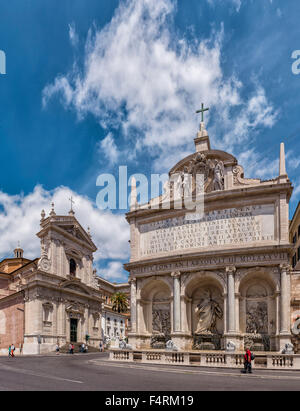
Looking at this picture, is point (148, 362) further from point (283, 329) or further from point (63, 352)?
point (63, 352)

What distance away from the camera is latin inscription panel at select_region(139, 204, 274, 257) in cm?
2959

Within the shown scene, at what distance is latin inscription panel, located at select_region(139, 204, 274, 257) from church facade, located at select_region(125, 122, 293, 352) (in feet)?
0.26

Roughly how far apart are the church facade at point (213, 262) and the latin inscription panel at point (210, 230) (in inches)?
3.1

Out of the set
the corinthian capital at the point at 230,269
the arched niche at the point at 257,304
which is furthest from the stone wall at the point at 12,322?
the arched niche at the point at 257,304

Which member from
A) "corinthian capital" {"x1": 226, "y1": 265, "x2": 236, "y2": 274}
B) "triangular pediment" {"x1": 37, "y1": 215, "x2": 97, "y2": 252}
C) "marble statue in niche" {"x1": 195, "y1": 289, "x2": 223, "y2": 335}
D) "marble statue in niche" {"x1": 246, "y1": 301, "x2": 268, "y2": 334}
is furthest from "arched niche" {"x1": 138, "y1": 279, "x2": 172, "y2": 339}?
"triangular pediment" {"x1": 37, "y1": 215, "x2": 97, "y2": 252}

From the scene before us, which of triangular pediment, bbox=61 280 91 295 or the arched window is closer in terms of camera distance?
triangular pediment, bbox=61 280 91 295

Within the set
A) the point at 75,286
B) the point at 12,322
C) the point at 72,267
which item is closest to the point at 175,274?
the point at 75,286

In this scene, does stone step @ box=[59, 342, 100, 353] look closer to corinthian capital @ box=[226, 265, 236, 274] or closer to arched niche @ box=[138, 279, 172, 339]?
arched niche @ box=[138, 279, 172, 339]

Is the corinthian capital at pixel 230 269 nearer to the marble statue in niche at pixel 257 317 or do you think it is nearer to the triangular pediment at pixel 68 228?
the marble statue in niche at pixel 257 317

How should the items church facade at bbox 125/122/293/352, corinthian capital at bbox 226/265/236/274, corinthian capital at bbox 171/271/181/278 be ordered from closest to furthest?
church facade at bbox 125/122/293/352 → corinthian capital at bbox 226/265/236/274 → corinthian capital at bbox 171/271/181/278

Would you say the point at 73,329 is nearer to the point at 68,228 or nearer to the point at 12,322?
the point at 12,322

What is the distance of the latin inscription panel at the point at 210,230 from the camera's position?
2959 centimetres

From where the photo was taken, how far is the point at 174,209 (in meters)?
33.1
